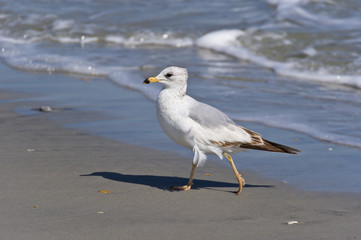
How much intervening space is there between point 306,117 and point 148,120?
5.33 ft

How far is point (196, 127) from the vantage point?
4.72 metres

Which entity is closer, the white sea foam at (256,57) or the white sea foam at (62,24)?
the white sea foam at (256,57)

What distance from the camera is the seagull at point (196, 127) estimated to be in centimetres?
471

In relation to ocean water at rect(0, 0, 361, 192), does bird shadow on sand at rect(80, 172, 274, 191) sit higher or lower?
higher

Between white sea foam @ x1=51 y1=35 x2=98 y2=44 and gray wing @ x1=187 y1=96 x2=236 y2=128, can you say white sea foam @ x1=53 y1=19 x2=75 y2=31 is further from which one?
gray wing @ x1=187 y1=96 x2=236 y2=128

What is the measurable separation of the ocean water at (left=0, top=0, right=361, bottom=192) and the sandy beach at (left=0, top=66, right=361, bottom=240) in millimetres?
391

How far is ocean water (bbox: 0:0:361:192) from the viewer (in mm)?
6758

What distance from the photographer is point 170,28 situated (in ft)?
44.1

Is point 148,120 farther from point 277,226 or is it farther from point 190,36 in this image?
point 190,36

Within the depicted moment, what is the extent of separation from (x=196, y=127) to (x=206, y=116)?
0.14 m

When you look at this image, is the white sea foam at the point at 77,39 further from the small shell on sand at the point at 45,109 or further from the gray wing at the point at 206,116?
the gray wing at the point at 206,116

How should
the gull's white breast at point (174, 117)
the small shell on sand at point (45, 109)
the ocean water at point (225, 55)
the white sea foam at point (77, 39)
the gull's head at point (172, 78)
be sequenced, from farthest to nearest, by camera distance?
the white sea foam at point (77, 39) < the small shell on sand at point (45, 109) < the ocean water at point (225, 55) < the gull's head at point (172, 78) < the gull's white breast at point (174, 117)

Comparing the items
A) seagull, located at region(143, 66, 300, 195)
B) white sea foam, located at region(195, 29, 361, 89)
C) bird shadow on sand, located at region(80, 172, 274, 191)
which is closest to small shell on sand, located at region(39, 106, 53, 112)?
bird shadow on sand, located at region(80, 172, 274, 191)

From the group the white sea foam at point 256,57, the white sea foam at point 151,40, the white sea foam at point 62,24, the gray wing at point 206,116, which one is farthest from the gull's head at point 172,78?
the white sea foam at point 62,24
